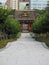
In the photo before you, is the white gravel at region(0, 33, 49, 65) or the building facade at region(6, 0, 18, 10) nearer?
the white gravel at region(0, 33, 49, 65)

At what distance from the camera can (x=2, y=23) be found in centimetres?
3372

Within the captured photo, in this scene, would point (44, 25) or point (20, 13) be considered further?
point (20, 13)

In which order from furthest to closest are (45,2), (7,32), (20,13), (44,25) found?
(45,2) < (20,13) < (7,32) < (44,25)

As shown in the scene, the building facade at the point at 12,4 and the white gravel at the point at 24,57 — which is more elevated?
the white gravel at the point at 24,57

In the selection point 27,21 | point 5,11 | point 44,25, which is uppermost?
point 5,11

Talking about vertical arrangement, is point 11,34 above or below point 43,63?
below

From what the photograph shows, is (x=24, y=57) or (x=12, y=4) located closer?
(x=24, y=57)

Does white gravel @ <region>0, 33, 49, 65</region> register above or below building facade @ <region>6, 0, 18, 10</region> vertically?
above

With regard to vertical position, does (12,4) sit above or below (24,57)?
below

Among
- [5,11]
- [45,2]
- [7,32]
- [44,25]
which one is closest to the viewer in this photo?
[5,11]

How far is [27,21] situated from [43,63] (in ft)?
232

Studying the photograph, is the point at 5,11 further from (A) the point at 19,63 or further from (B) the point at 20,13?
(B) the point at 20,13

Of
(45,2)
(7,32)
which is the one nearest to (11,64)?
(7,32)

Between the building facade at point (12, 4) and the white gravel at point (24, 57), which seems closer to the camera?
the white gravel at point (24, 57)
